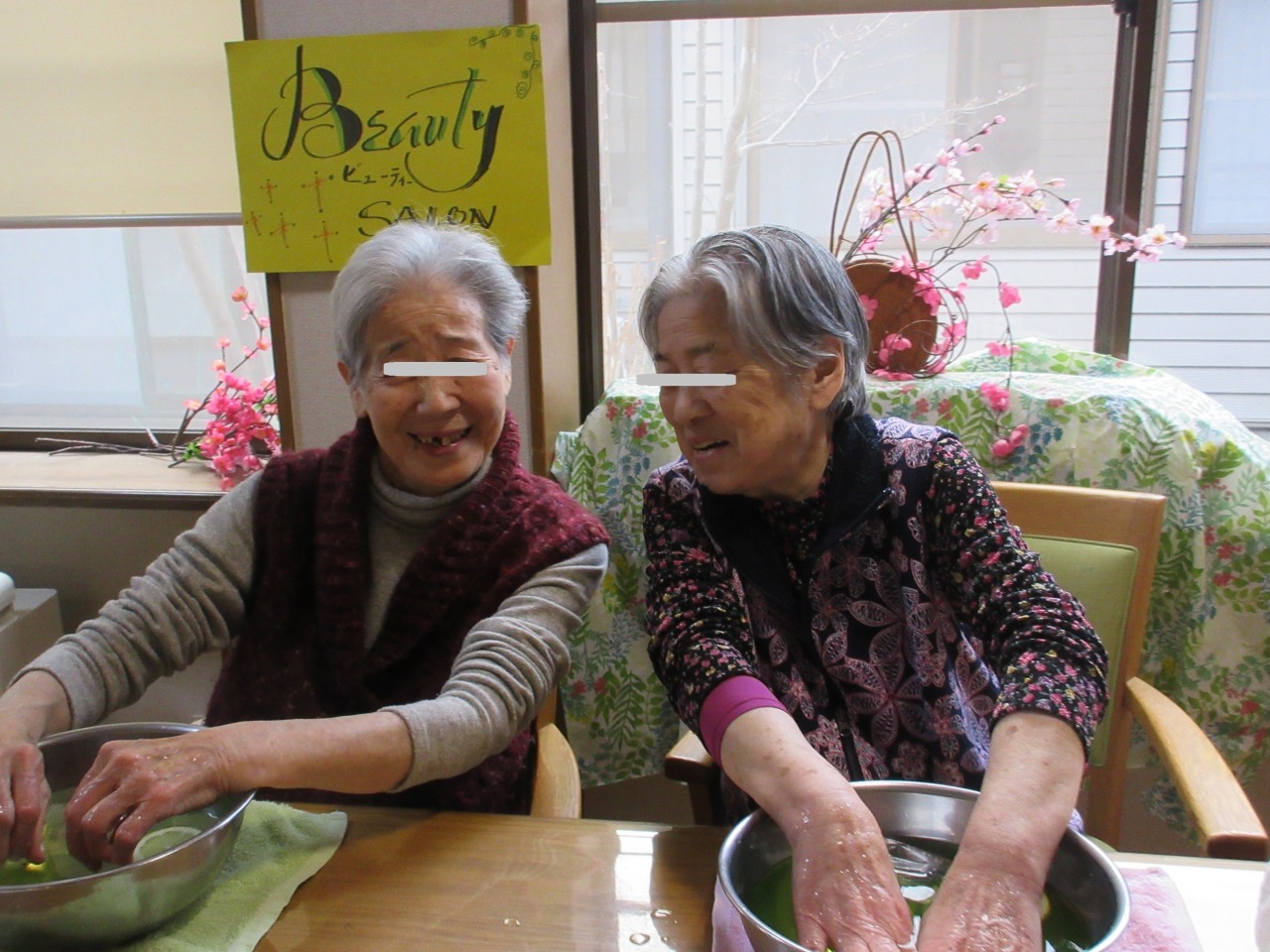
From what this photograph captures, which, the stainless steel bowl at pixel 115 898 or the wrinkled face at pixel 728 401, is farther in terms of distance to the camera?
the wrinkled face at pixel 728 401

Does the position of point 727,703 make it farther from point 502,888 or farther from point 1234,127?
point 1234,127

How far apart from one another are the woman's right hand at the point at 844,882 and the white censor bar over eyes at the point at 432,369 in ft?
2.08

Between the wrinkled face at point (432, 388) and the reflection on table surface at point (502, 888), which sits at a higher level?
the wrinkled face at point (432, 388)

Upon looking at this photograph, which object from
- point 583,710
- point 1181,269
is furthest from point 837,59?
point 583,710

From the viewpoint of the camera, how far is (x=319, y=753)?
0.93 metres

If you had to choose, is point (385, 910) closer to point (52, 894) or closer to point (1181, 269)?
point (52, 894)

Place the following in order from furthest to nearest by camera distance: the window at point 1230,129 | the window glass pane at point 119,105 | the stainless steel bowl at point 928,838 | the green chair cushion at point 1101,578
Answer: the window glass pane at point 119,105 → the window at point 1230,129 → the green chair cushion at point 1101,578 → the stainless steel bowl at point 928,838

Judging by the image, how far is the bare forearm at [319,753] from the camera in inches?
35.1

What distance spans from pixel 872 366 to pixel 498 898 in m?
1.19

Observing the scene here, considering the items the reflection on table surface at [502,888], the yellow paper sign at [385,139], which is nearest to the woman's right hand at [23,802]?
the reflection on table surface at [502,888]

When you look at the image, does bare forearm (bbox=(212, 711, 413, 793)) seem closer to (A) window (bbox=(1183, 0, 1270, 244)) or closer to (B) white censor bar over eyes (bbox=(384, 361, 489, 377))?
(B) white censor bar over eyes (bbox=(384, 361, 489, 377))

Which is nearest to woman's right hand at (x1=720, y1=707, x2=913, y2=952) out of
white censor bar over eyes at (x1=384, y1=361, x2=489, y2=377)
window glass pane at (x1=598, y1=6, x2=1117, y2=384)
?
white censor bar over eyes at (x1=384, y1=361, x2=489, y2=377)

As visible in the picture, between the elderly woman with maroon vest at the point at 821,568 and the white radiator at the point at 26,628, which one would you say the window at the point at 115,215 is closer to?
the white radiator at the point at 26,628

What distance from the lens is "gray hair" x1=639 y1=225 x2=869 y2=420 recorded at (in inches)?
42.6
